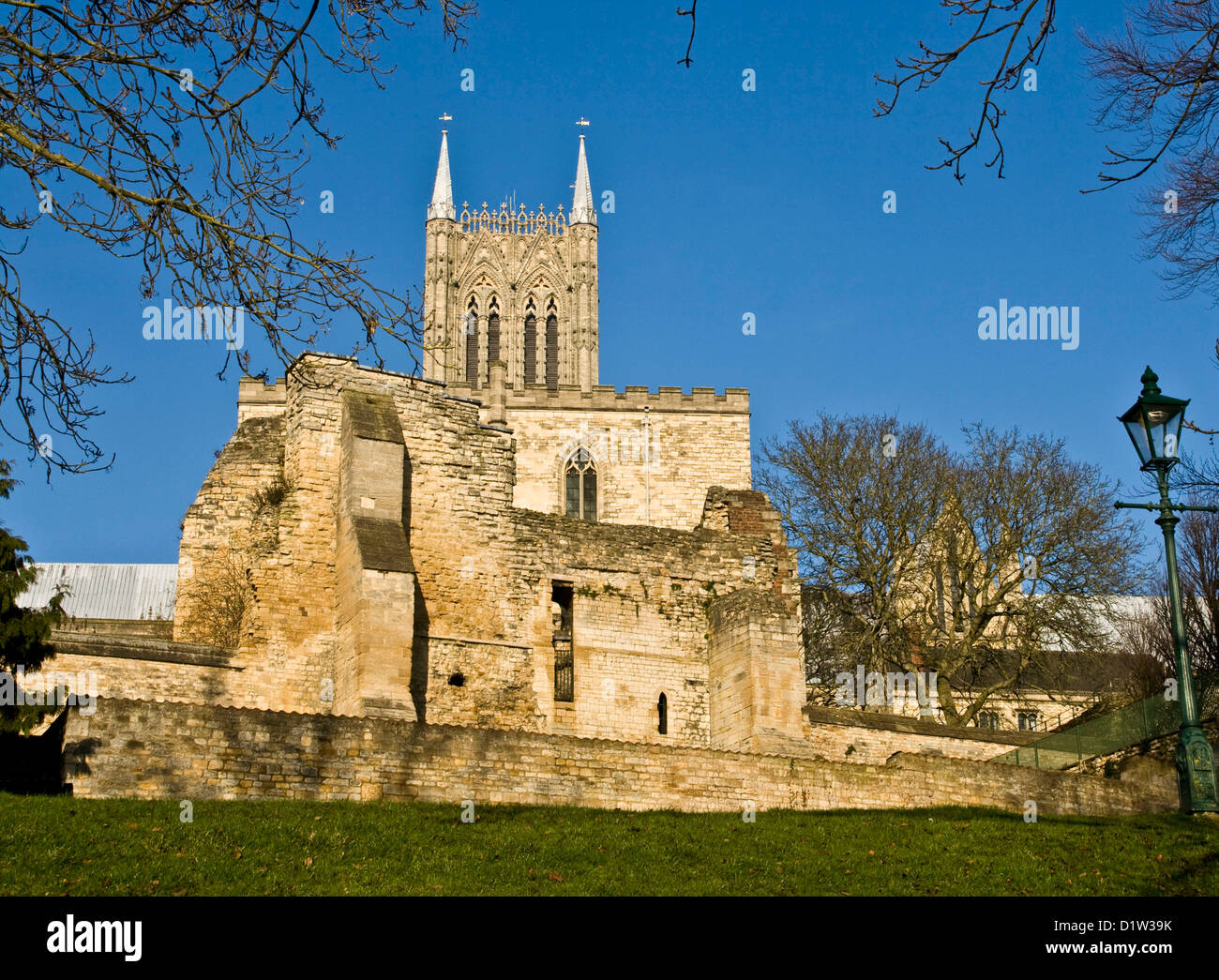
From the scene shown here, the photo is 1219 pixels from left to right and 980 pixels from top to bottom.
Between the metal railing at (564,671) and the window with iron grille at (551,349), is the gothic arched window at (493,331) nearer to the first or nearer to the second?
the window with iron grille at (551,349)

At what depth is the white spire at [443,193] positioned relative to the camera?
262ft

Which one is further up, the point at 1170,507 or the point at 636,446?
the point at 636,446

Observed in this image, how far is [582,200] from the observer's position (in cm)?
8206

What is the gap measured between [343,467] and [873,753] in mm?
10132

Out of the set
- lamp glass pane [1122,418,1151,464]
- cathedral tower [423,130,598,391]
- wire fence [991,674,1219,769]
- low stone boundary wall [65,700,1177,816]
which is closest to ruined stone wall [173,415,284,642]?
low stone boundary wall [65,700,1177,816]

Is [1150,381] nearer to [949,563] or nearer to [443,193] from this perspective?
[949,563]

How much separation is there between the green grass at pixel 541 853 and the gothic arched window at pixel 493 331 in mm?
58649

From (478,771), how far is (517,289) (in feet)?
198

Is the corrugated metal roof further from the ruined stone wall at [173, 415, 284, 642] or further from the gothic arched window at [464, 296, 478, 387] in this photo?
the gothic arched window at [464, 296, 478, 387]

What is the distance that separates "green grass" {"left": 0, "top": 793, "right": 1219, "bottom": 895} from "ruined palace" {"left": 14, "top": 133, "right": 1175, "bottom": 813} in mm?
1241

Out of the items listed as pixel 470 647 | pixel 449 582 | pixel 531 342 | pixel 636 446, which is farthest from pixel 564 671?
pixel 531 342

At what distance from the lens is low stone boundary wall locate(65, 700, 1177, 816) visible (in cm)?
1753
